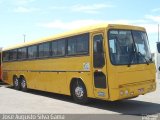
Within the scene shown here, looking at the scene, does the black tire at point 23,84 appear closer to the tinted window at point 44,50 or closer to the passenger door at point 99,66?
the tinted window at point 44,50

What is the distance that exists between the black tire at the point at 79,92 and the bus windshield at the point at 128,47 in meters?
2.27

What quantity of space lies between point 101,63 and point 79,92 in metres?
2.20

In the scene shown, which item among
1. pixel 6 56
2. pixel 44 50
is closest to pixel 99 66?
pixel 44 50

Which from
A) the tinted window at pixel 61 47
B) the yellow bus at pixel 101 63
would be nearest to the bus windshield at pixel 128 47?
the yellow bus at pixel 101 63

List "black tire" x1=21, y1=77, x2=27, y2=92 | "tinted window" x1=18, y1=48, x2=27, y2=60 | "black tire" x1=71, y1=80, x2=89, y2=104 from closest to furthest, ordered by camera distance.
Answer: "black tire" x1=71, y1=80, x2=89, y2=104, "tinted window" x1=18, y1=48, x2=27, y2=60, "black tire" x1=21, y1=77, x2=27, y2=92

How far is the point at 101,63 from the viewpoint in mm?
12078

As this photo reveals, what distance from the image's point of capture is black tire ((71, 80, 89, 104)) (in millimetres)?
13445

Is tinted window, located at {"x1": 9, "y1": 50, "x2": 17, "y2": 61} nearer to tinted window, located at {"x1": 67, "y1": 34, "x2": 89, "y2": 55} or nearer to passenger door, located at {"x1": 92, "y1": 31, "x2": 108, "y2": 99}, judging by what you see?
tinted window, located at {"x1": 67, "y1": 34, "x2": 89, "y2": 55}

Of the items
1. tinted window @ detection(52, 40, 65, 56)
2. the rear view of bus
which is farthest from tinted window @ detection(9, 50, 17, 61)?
the rear view of bus

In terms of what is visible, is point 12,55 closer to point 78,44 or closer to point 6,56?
point 6,56

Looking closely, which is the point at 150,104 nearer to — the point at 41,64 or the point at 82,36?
the point at 82,36

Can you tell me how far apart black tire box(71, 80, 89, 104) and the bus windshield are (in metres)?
2.27

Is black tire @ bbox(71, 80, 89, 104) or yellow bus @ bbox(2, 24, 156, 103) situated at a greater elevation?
yellow bus @ bbox(2, 24, 156, 103)

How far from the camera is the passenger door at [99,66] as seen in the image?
1191 cm
